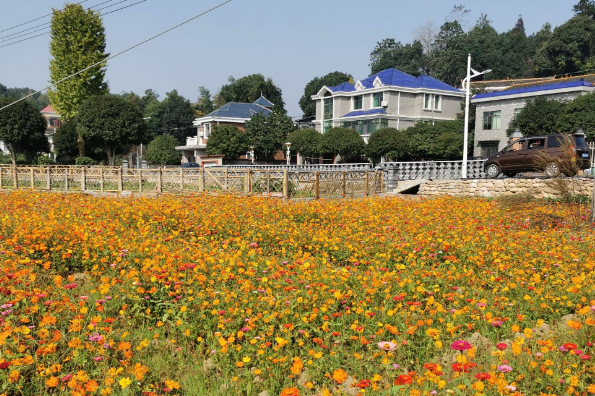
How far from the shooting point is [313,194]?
19719mm

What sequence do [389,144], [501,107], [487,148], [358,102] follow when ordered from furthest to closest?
1. [358,102]
2. [389,144]
3. [487,148]
4. [501,107]

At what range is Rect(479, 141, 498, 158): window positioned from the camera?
135 feet

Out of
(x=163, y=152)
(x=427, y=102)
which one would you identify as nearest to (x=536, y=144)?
(x=427, y=102)

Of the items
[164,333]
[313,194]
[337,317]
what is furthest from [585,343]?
[313,194]

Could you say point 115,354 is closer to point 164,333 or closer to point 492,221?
point 164,333

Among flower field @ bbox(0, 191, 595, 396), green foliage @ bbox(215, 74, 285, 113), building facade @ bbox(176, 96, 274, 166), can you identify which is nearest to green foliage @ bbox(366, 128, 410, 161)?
building facade @ bbox(176, 96, 274, 166)

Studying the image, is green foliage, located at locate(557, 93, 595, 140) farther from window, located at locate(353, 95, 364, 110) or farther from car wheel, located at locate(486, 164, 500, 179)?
window, located at locate(353, 95, 364, 110)

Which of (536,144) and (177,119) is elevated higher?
(177,119)

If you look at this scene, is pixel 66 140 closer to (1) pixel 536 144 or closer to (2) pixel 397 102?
(2) pixel 397 102

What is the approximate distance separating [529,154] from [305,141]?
96.0 feet

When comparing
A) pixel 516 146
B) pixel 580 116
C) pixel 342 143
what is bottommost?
pixel 516 146

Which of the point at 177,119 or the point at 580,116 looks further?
the point at 177,119

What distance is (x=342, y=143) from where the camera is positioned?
45250 millimetres

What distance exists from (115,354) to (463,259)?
563 centimetres
